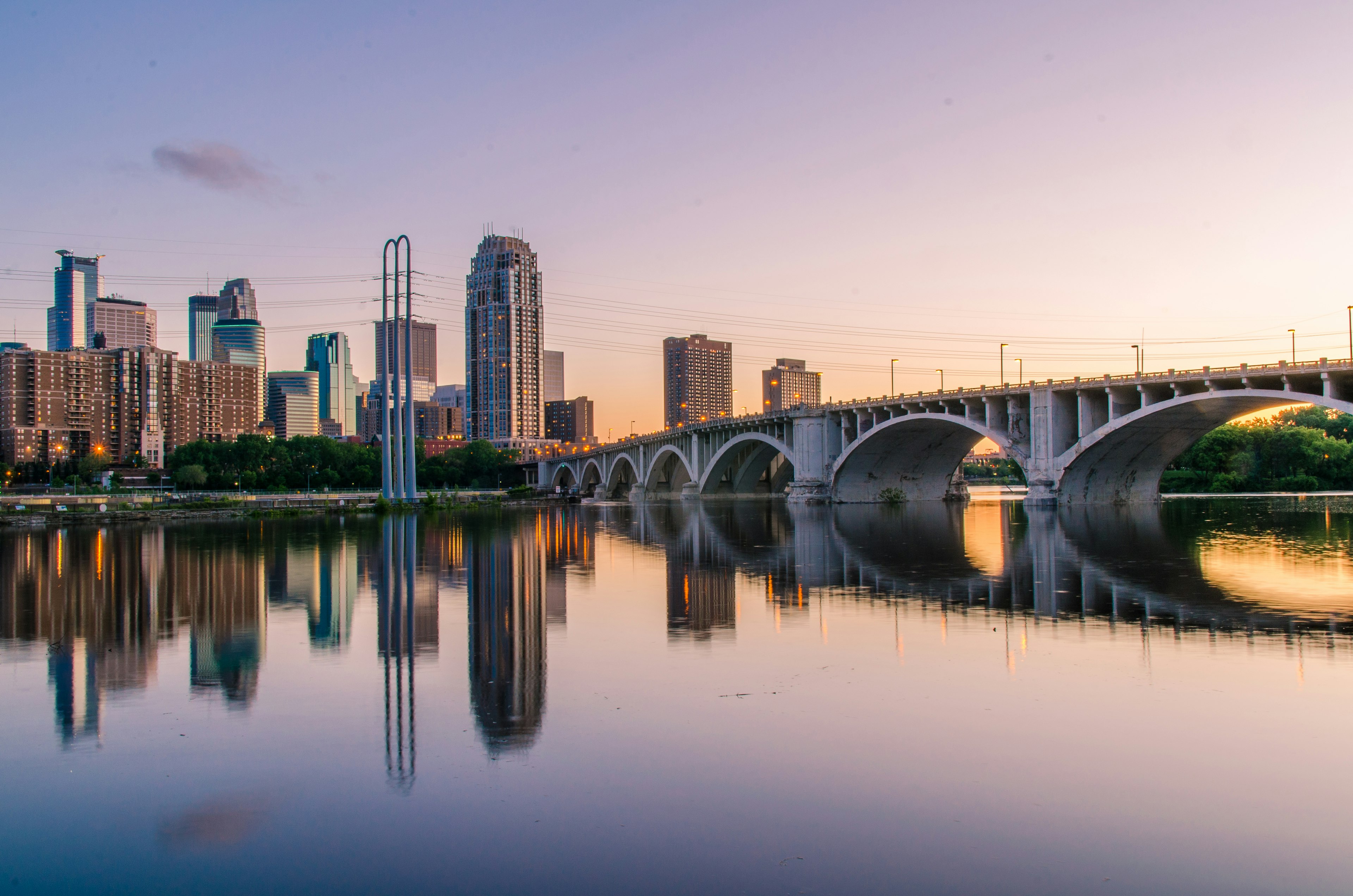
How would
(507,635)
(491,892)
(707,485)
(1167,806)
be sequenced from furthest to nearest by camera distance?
(707,485)
(507,635)
(1167,806)
(491,892)

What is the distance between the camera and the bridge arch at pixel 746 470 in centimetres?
10300

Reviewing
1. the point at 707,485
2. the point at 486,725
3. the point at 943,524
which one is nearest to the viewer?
the point at 486,725

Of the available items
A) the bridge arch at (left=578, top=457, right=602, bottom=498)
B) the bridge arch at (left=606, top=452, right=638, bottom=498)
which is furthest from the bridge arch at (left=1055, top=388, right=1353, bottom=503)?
the bridge arch at (left=578, top=457, right=602, bottom=498)

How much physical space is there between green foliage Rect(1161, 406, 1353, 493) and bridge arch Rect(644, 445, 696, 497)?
176ft

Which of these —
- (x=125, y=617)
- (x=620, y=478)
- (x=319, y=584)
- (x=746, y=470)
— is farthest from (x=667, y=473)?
(x=125, y=617)

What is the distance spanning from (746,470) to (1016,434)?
45540 millimetres

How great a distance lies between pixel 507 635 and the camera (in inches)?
650

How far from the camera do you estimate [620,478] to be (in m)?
143

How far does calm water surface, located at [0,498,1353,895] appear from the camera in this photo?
7.11 meters

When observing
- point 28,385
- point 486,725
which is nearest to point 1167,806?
point 486,725

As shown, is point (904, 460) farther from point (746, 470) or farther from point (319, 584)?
point (319, 584)

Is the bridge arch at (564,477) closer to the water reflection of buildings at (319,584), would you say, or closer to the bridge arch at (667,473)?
the bridge arch at (667,473)

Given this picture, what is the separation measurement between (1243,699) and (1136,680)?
51.5 inches

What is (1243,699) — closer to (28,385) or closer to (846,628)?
(846,628)
